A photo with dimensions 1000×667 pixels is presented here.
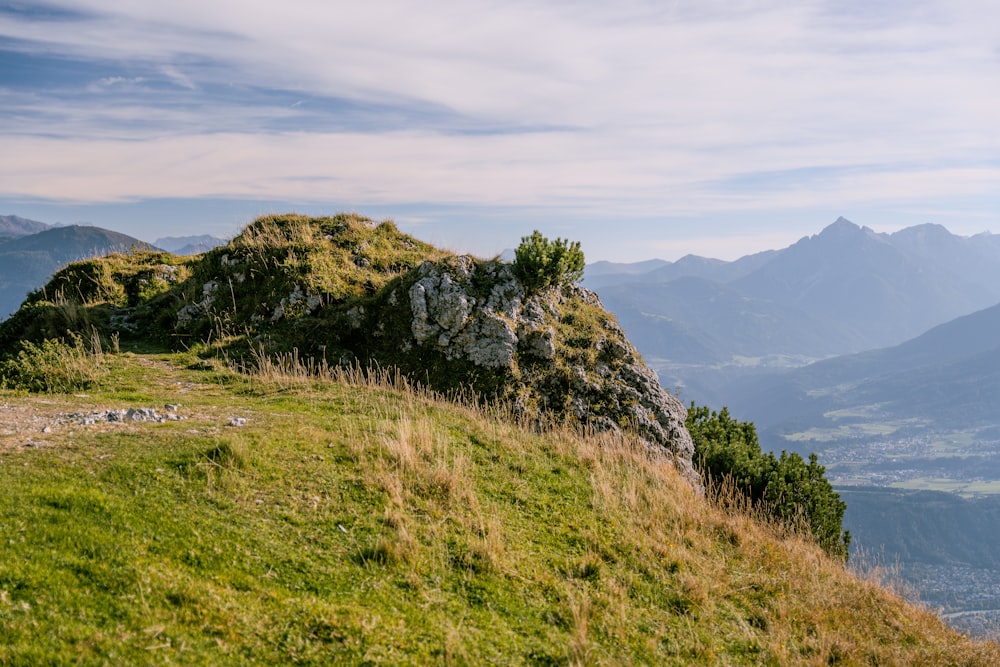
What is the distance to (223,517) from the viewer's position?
25.5ft

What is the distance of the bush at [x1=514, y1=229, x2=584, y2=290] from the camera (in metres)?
19.7

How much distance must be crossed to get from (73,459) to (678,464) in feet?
48.3

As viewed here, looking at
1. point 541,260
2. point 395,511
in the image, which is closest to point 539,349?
point 541,260

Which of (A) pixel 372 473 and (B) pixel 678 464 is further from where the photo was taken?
(B) pixel 678 464

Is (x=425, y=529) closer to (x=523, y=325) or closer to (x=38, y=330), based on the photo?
(x=523, y=325)

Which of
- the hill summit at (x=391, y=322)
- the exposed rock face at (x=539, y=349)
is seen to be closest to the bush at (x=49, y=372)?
the hill summit at (x=391, y=322)

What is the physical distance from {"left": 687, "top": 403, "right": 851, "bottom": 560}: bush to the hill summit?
209 cm

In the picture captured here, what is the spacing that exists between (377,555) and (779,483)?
1495 cm

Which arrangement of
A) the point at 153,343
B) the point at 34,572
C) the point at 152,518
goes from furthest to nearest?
the point at 153,343 → the point at 152,518 → the point at 34,572

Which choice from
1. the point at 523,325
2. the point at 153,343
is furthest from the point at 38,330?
the point at 523,325

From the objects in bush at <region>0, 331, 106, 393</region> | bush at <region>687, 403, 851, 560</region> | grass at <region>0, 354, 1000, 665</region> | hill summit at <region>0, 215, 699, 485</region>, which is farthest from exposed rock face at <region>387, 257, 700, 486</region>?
A: bush at <region>0, 331, 106, 393</region>

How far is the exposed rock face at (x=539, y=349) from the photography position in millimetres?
17359

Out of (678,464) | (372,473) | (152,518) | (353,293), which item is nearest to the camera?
(152,518)

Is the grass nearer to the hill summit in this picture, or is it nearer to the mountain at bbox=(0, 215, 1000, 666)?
the mountain at bbox=(0, 215, 1000, 666)
